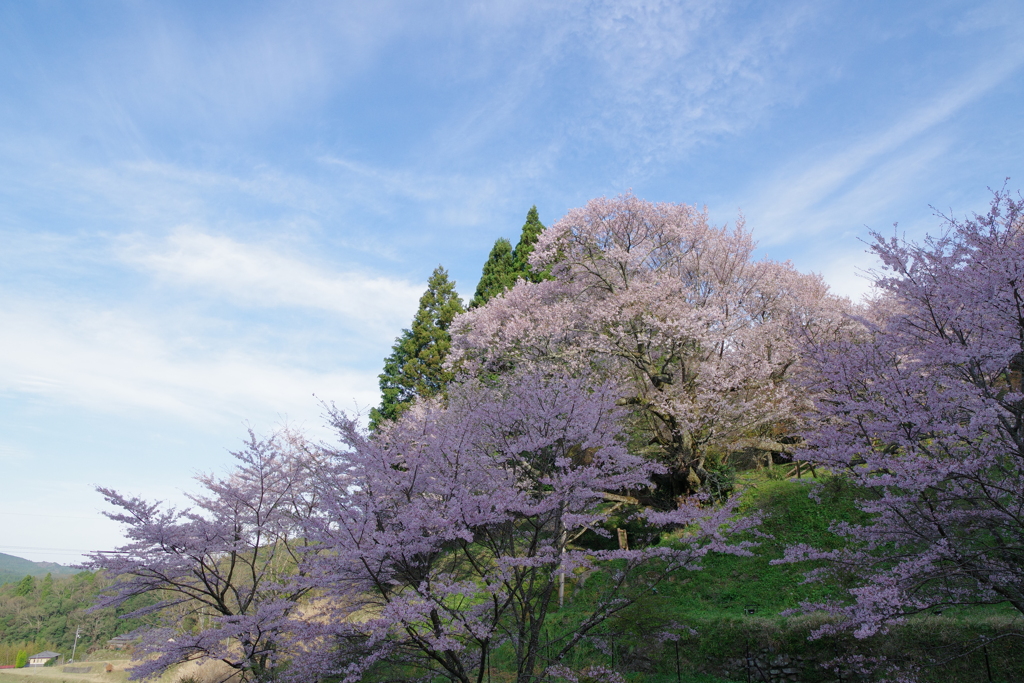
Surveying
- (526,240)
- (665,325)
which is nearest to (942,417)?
(665,325)

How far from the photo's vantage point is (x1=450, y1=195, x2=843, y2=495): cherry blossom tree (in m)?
15.7

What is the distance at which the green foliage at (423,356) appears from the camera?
2667 cm

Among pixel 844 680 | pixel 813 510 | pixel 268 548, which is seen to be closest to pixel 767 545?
pixel 813 510

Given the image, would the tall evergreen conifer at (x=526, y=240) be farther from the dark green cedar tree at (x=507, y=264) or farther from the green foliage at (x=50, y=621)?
the green foliage at (x=50, y=621)

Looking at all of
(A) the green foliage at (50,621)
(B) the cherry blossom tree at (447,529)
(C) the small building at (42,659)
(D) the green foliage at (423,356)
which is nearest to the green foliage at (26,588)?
(A) the green foliage at (50,621)

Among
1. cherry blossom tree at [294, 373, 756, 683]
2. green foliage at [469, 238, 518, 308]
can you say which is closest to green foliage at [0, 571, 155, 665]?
green foliage at [469, 238, 518, 308]

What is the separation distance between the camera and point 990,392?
22.4 feet

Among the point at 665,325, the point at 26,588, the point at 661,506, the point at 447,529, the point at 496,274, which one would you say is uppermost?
the point at 496,274

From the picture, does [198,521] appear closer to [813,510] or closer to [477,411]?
[477,411]

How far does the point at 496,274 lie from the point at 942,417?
20617 mm

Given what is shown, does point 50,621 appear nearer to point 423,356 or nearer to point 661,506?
point 423,356

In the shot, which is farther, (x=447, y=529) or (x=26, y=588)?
(x=26, y=588)

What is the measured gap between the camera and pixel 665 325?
1593 centimetres

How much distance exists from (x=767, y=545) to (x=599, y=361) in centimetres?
724
